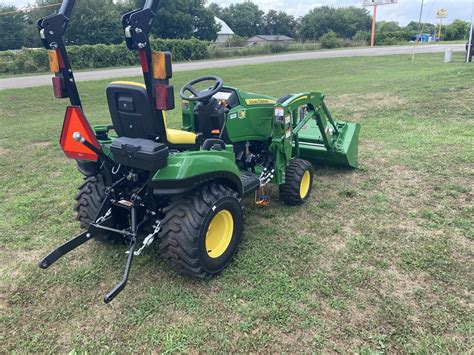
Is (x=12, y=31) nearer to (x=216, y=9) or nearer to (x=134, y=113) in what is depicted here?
(x=134, y=113)

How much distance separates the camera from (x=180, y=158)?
295cm

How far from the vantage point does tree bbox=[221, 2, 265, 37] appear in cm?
8756

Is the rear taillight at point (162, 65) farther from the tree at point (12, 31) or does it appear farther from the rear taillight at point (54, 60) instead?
the tree at point (12, 31)

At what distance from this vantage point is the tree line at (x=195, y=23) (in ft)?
126

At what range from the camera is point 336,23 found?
254ft

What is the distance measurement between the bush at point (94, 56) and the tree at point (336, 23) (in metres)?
52.2

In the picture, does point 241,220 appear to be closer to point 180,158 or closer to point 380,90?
point 180,158

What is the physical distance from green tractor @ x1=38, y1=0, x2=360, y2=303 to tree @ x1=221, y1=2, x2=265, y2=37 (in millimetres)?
88747

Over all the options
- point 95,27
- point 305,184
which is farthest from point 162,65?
point 95,27

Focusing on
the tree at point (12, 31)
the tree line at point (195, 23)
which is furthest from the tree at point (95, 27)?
the tree at point (12, 31)

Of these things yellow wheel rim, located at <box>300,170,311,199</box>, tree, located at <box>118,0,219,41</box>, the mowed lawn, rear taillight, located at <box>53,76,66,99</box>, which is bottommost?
the mowed lawn

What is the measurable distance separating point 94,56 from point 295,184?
Answer: 23.0 metres

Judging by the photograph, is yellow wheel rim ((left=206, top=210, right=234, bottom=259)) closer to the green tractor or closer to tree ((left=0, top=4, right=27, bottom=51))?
the green tractor

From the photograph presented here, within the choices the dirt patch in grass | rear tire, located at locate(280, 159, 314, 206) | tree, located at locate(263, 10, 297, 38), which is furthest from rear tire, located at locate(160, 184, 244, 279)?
tree, located at locate(263, 10, 297, 38)
